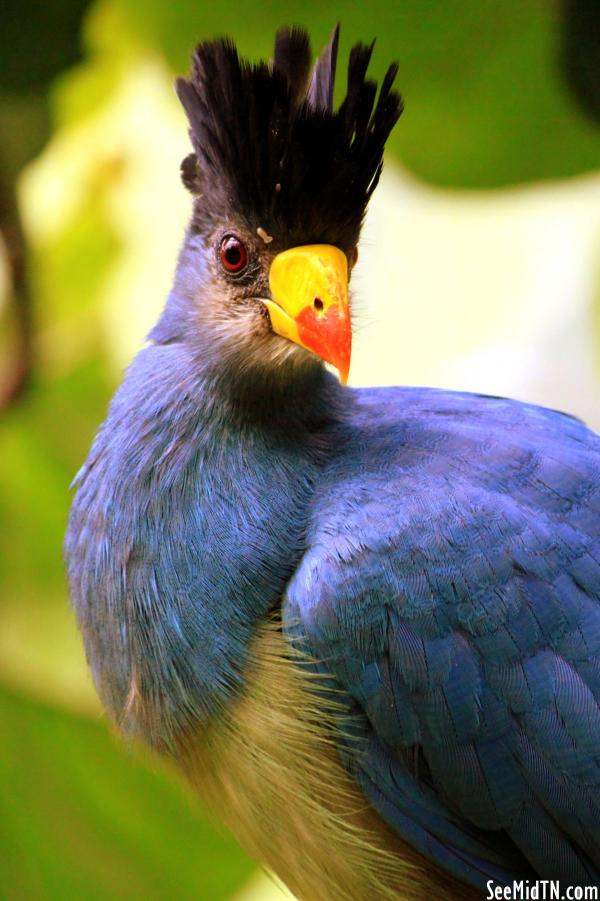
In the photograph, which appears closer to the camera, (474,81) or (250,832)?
(250,832)

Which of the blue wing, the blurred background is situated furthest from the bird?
the blurred background

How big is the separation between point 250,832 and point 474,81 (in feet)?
4.54

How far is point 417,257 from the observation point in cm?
282

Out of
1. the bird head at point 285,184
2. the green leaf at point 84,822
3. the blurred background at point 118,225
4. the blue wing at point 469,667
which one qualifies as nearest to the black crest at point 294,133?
the bird head at point 285,184

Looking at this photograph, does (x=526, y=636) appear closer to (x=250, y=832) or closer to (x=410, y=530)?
(x=410, y=530)

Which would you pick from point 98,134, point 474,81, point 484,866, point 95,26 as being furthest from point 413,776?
point 98,134

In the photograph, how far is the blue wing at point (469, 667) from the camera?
Answer: 1235 mm

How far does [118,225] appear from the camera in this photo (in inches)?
95.0

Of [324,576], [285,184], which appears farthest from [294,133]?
[324,576]

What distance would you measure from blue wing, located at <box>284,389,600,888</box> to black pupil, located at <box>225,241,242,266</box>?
1.24ft

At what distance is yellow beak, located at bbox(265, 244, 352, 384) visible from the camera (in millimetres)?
1259

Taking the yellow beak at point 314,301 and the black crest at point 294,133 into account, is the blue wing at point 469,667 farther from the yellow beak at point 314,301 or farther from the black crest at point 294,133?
the black crest at point 294,133

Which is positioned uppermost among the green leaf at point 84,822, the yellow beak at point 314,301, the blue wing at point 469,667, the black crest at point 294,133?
the black crest at point 294,133

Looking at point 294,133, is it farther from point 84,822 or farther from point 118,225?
point 84,822
